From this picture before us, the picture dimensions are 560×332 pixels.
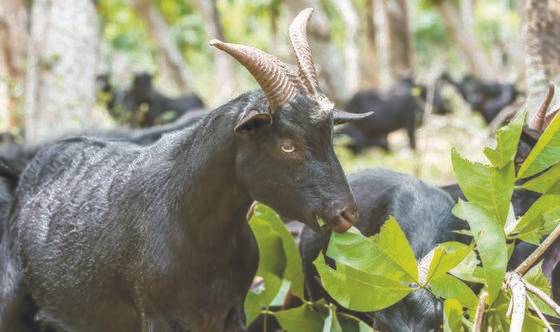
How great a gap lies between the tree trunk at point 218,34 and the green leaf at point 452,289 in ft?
59.8

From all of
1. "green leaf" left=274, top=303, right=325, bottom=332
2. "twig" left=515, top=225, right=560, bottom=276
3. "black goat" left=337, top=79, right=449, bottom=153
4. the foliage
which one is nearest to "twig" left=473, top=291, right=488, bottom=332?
the foliage

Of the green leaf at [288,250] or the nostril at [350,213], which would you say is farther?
the green leaf at [288,250]

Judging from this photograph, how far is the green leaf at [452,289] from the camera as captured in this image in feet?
11.1

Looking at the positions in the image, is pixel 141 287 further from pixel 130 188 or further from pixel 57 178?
pixel 57 178

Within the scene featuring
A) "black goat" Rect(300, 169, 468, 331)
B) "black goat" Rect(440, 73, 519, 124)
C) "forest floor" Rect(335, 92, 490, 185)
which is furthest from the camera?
"black goat" Rect(440, 73, 519, 124)

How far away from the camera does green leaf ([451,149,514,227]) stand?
3373mm

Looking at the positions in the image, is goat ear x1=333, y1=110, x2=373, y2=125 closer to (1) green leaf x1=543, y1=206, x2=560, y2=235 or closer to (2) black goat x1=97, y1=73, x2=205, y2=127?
(1) green leaf x1=543, y1=206, x2=560, y2=235

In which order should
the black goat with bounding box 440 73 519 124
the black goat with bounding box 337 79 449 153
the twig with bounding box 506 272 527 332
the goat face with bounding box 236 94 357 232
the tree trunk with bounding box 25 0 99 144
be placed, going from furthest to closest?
the black goat with bounding box 337 79 449 153 → the black goat with bounding box 440 73 519 124 → the tree trunk with bounding box 25 0 99 144 → the goat face with bounding box 236 94 357 232 → the twig with bounding box 506 272 527 332

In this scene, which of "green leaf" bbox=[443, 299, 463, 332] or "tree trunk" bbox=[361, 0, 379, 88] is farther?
"tree trunk" bbox=[361, 0, 379, 88]

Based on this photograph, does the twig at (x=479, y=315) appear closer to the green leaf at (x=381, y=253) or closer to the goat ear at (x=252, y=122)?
the green leaf at (x=381, y=253)

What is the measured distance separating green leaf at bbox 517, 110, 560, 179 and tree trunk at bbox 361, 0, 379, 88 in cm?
2034

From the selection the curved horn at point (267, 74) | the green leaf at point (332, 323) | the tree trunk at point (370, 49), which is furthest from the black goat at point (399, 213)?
the tree trunk at point (370, 49)

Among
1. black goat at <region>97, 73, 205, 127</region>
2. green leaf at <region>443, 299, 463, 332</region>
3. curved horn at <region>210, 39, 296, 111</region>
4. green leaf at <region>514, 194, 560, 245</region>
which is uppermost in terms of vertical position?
curved horn at <region>210, 39, 296, 111</region>

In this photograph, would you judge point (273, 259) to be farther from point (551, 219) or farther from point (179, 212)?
point (551, 219)
